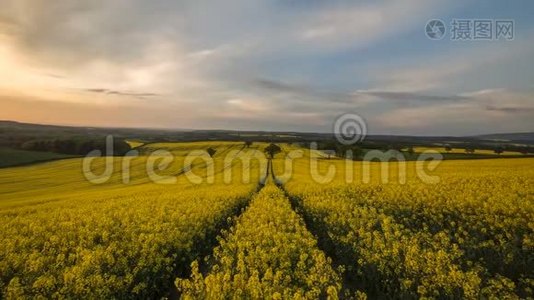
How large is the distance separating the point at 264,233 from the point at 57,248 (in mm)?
7785

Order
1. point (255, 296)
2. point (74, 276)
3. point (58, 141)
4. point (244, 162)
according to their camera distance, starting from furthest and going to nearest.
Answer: point (58, 141), point (244, 162), point (74, 276), point (255, 296)

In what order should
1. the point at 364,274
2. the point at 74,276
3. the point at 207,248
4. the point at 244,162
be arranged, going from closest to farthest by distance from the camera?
the point at 74,276 < the point at 364,274 < the point at 207,248 < the point at 244,162

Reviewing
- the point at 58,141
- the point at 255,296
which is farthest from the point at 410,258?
the point at 58,141

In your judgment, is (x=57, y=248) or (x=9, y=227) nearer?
(x=57, y=248)

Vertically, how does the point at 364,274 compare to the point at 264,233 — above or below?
below

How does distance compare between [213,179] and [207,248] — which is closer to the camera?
[207,248]

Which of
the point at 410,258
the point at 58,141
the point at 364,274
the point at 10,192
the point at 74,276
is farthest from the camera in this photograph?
the point at 58,141

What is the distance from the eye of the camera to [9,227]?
1756cm

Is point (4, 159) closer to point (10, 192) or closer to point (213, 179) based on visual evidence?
point (10, 192)

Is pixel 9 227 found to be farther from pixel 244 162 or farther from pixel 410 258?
pixel 244 162

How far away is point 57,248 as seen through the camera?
1407cm

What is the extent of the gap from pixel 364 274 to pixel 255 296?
6.37 meters

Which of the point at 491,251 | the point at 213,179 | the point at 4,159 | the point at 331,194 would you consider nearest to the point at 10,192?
the point at 213,179

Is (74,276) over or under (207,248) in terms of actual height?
over
